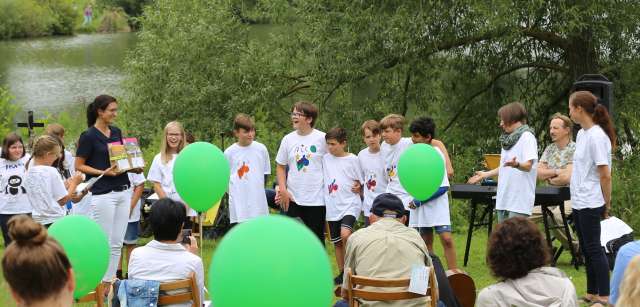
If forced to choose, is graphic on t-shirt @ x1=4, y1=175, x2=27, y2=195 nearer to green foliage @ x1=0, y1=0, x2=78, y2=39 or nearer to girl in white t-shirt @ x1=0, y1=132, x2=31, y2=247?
girl in white t-shirt @ x1=0, y1=132, x2=31, y2=247

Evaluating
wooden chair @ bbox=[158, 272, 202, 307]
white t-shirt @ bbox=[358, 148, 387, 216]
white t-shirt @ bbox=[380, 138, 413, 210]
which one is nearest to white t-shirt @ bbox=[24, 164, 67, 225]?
wooden chair @ bbox=[158, 272, 202, 307]

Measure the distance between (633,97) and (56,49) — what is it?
3291 cm

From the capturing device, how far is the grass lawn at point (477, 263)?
7.56 meters

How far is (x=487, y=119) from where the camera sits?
52.3ft

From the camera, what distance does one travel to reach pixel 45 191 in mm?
6566

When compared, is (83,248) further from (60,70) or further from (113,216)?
(60,70)

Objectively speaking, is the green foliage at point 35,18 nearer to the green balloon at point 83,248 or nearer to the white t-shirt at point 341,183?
the white t-shirt at point 341,183

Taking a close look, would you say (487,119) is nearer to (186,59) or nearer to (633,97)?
(633,97)

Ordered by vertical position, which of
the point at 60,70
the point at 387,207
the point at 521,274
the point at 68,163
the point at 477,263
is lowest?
the point at 477,263

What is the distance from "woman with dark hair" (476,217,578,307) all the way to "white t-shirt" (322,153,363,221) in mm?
3706

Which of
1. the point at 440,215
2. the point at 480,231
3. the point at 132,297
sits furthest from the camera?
the point at 480,231

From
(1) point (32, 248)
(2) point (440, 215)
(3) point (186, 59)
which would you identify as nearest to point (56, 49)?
(3) point (186, 59)

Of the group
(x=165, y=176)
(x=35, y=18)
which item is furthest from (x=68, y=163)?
(x=35, y=18)

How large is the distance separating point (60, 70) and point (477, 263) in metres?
28.0
